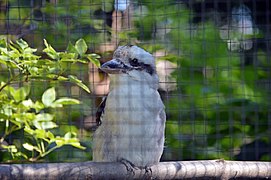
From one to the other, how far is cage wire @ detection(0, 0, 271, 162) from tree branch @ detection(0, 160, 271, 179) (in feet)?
1.66

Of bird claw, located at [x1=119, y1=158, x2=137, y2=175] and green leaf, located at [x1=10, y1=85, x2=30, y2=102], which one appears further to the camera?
green leaf, located at [x1=10, y1=85, x2=30, y2=102]

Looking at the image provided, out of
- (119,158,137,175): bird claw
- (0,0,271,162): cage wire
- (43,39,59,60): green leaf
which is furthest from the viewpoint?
Result: (0,0,271,162): cage wire

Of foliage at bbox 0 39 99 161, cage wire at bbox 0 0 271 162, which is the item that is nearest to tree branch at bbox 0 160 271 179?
foliage at bbox 0 39 99 161

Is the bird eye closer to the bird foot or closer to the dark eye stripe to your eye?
the dark eye stripe

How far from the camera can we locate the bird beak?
1.69 meters

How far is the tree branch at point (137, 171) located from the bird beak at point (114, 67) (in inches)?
9.3

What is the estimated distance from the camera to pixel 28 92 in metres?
1.78

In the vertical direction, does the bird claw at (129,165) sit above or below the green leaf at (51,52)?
below

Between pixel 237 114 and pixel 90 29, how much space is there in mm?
566

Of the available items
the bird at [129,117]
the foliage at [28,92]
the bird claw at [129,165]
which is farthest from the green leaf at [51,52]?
the bird claw at [129,165]

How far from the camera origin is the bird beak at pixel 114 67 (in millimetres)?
1693

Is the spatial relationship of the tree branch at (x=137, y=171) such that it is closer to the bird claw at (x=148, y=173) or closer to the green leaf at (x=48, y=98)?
the bird claw at (x=148, y=173)

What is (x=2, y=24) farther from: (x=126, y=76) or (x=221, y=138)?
(x=221, y=138)

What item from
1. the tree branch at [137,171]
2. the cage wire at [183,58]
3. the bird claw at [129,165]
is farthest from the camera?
the cage wire at [183,58]
